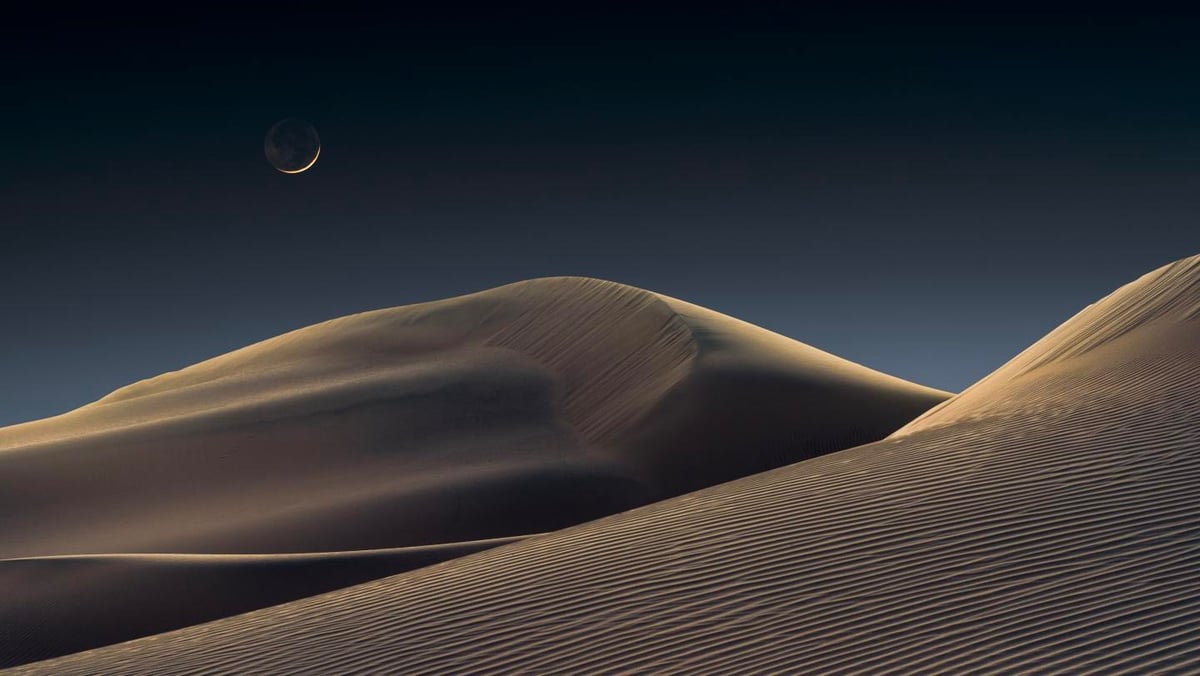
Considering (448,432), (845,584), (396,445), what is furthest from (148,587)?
(448,432)

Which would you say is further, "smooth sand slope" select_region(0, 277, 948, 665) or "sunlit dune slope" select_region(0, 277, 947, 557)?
"sunlit dune slope" select_region(0, 277, 947, 557)

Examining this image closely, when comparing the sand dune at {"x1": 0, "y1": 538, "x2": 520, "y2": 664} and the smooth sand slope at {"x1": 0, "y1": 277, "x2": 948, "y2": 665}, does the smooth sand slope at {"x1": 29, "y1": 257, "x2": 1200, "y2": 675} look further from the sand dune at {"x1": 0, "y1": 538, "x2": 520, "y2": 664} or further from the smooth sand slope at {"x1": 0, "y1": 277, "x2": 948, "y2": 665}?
the smooth sand slope at {"x1": 0, "y1": 277, "x2": 948, "y2": 665}

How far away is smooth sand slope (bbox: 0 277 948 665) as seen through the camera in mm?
15258

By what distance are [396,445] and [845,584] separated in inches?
882

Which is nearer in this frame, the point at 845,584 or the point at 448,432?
the point at 845,584

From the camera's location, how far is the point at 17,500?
25.2 metres

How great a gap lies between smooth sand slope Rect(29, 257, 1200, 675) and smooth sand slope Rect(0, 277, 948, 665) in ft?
19.2

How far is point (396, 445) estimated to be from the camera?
1131 inches

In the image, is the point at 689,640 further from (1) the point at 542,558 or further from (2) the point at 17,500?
(2) the point at 17,500

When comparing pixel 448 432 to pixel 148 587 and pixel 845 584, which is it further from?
pixel 845 584

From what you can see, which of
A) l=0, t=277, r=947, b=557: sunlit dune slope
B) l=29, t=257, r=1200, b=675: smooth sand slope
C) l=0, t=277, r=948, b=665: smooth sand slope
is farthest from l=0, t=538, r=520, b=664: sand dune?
l=0, t=277, r=947, b=557: sunlit dune slope

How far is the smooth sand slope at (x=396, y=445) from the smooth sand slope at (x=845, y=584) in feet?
19.2

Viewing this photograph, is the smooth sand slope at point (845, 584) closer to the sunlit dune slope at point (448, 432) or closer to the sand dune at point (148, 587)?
the sand dune at point (148, 587)

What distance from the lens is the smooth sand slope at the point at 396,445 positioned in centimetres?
1526
